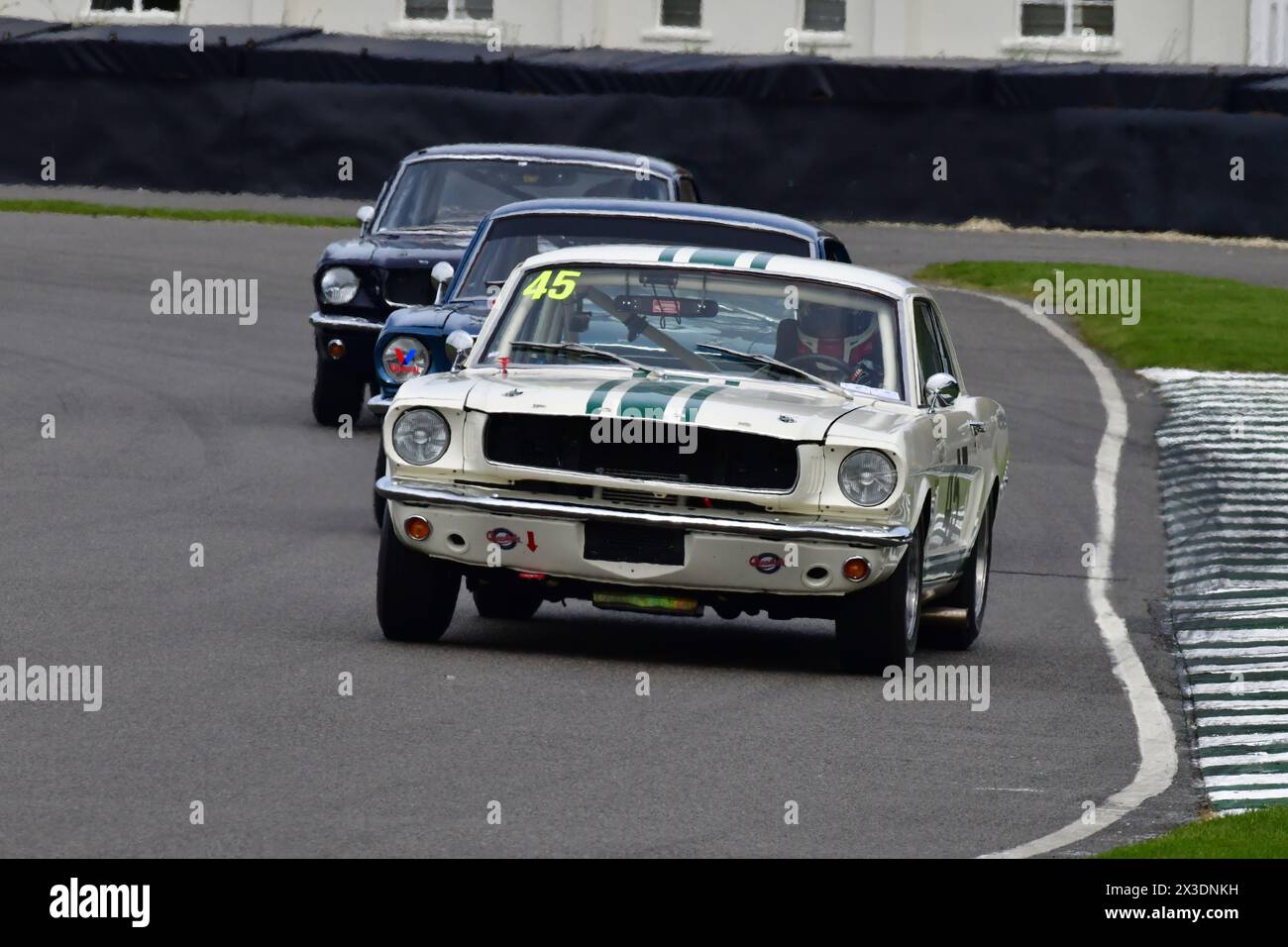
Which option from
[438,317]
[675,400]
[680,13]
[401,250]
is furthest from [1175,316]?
[680,13]

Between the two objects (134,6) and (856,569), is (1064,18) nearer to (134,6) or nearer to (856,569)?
(134,6)

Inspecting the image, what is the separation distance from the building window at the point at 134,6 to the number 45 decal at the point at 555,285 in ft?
115

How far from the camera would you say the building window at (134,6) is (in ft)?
147

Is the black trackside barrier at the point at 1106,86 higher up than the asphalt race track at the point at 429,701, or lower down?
higher up

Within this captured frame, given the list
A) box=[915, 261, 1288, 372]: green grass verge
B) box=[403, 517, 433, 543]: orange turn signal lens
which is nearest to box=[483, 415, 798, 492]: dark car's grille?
box=[403, 517, 433, 543]: orange turn signal lens

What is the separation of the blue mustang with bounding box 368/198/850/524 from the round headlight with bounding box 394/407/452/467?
119 inches

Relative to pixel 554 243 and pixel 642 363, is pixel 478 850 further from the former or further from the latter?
pixel 554 243

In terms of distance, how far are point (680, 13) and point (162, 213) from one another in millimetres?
14439

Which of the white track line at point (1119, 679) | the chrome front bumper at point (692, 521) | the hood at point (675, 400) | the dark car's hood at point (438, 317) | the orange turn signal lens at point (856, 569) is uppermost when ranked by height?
the hood at point (675, 400)

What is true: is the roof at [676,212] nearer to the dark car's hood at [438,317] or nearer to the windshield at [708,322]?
the dark car's hood at [438,317]

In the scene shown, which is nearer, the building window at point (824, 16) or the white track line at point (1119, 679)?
the white track line at point (1119, 679)

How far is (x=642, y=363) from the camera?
406 inches

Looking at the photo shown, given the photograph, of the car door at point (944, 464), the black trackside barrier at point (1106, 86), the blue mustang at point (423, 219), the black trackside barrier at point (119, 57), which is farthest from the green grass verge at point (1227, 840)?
the black trackside barrier at point (119, 57)
